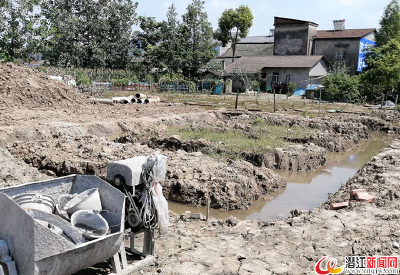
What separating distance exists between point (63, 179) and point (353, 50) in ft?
140

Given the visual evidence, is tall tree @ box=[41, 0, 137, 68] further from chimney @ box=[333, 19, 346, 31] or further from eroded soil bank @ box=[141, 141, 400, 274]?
eroded soil bank @ box=[141, 141, 400, 274]

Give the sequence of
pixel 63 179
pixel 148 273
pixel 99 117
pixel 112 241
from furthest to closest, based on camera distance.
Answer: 1. pixel 99 117
2. pixel 63 179
3. pixel 148 273
4. pixel 112 241

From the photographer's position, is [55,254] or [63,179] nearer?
[55,254]

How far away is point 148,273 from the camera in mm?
4652

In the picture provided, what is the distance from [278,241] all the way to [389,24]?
146 feet

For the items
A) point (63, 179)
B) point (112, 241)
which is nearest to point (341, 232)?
point (112, 241)

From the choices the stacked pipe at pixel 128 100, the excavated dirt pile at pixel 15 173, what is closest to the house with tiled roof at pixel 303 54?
the stacked pipe at pixel 128 100

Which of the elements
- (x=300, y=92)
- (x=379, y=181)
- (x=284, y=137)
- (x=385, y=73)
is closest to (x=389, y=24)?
(x=300, y=92)

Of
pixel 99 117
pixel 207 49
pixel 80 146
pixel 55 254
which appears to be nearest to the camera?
pixel 55 254

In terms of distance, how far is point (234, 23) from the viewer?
143 ft

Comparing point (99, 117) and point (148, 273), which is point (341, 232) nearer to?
point (148, 273)

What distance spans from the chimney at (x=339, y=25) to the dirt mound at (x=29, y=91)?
34615mm

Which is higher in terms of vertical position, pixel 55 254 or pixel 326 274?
pixel 55 254

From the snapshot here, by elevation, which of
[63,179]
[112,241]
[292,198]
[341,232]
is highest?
[63,179]
